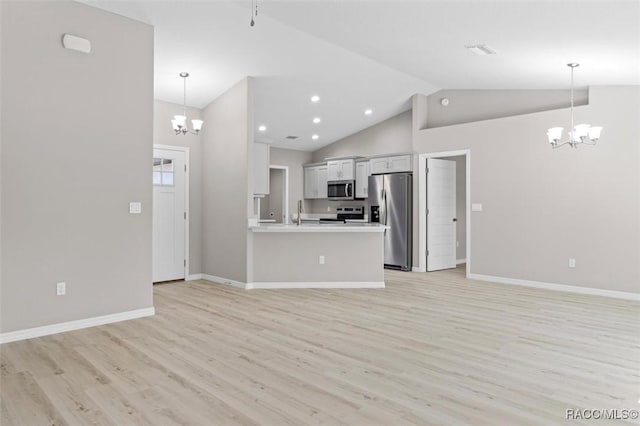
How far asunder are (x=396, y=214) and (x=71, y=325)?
5412 millimetres

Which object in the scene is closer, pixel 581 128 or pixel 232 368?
pixel 232 368

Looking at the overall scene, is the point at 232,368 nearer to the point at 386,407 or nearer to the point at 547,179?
the point at 386,407

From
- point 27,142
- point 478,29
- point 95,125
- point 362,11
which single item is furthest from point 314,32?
point 27,142

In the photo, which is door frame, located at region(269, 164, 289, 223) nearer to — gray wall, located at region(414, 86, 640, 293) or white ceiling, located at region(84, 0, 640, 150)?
white ceiling, located at region(84, 0, 640, 150)

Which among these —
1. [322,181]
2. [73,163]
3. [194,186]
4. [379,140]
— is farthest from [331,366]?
[322,181]

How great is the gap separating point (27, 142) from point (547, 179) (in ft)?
20.8

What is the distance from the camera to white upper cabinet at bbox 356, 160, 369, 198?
8727mm

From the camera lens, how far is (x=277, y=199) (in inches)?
391

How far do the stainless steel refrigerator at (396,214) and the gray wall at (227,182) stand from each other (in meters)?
2.93

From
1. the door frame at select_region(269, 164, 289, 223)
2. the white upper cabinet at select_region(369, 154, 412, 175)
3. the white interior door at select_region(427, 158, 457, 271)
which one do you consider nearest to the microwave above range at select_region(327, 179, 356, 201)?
the white upper cabinet at select_region(369, 154, 412, 175)

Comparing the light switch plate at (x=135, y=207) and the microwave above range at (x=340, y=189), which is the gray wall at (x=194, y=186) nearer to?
the light switch plate at (x=135, y=207)

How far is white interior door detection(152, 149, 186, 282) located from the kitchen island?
4.79 ft

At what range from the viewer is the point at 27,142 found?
3.69 m

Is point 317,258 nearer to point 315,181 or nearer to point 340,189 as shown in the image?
point 340,189
